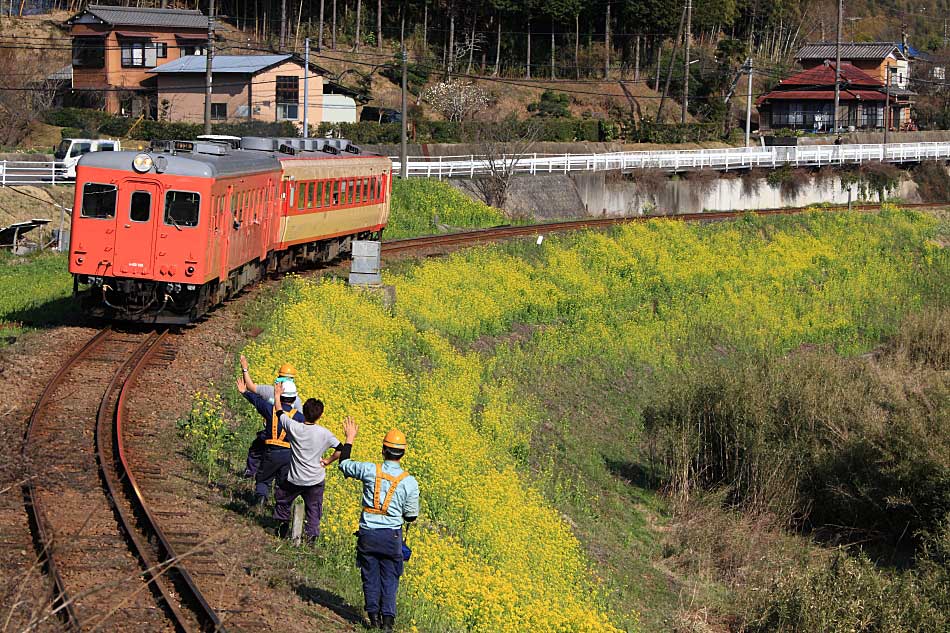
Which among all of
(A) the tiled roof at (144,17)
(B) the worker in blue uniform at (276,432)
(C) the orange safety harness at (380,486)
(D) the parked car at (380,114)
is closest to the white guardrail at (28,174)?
(B) the worker in blue uniform at (276,432)

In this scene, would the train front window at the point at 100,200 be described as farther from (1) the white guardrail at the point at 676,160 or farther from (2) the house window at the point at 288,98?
(2) the house window at the point at 288,98

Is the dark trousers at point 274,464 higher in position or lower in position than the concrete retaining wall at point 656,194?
lower

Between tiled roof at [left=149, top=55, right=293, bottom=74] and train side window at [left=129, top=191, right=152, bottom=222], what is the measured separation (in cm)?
3937

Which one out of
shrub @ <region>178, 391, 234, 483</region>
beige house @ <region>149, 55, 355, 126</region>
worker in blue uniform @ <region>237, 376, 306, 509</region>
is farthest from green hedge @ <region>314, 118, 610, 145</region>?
worker in blue uniform @ <region>237, 376, 306, 509</region>

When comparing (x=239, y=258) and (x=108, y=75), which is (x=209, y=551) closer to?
(x=239, y=258)

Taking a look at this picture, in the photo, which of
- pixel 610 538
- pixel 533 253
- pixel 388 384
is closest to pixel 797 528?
pixel 610 538

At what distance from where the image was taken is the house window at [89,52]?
6091 cm

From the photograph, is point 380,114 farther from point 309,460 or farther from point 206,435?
point 309,460

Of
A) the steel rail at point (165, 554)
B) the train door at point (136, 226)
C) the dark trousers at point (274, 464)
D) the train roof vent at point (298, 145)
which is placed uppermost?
the train roof vent at point (298, 145)

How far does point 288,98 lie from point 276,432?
49150 millimetres

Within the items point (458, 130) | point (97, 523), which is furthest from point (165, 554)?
point (458, 130)

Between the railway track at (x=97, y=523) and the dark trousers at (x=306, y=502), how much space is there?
1084 mm

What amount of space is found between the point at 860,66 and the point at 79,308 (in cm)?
8043

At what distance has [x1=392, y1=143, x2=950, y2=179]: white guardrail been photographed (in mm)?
44531
